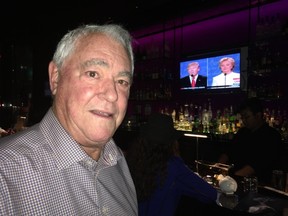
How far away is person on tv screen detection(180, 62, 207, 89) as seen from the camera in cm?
473

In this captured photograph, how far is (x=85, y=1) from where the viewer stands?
473cm

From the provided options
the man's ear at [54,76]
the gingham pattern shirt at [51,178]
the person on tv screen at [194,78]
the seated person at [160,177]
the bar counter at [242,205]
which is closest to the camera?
the gingham pattern shirt at [51,178]

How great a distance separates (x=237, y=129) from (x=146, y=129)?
2.48 metres

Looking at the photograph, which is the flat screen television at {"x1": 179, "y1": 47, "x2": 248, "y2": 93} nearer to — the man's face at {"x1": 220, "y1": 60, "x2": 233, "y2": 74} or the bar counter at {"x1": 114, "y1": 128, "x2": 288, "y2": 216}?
the man's face at {"x1": 220, "y1": 60, "x2": 233, "y2": 74}

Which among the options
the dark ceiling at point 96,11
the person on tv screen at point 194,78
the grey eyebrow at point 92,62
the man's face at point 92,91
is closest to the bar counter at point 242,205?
the man's face at point 92,91

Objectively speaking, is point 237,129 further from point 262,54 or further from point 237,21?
point 237,21

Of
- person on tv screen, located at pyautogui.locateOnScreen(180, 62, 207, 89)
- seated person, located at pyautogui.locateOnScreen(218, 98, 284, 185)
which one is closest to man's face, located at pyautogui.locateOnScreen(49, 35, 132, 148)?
seated person, located at pyautogui.locateOnScreen(218, 98, 284, 185)

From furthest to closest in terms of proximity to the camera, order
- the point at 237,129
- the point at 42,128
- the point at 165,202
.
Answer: the point at 237,129 < the point at 165,202 < the point at 42,128

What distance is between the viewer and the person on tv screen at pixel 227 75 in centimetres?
419

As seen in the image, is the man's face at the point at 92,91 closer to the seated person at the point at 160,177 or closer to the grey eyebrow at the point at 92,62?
the grey eyebrow at the point at 92,62

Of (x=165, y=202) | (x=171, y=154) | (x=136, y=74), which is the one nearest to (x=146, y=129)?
(x=171, y=154)

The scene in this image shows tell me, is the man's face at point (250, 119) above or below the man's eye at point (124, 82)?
below

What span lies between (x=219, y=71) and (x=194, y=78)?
0.57 m

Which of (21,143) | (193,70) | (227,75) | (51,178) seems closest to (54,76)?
(21,143)
